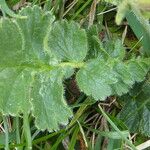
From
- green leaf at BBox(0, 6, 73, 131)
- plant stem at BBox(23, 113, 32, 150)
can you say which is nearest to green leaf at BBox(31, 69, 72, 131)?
green leaf at BBox(0, 6, 73, 131)

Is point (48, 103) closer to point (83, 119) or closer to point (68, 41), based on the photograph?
point (68, 41)

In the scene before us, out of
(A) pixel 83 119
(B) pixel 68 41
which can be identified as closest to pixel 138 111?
(A) pixel 83 119

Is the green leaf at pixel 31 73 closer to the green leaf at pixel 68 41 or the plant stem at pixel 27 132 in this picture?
the green leaf at pixel 68 41

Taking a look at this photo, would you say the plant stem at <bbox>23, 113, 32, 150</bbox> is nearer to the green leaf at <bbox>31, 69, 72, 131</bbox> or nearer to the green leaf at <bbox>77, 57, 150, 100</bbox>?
the green leaf at <bbox>31, 69, 72, 131</bbox>

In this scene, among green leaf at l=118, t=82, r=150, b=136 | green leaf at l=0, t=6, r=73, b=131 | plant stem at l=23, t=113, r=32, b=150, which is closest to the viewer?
green leaf at l=0, t=6, r=73, b=131

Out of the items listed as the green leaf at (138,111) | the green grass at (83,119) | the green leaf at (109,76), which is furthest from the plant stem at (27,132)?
the green leaf at (138,111)

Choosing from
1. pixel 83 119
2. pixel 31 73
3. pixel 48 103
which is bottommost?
pixel 83 119

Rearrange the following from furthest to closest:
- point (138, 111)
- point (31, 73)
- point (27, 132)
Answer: point (138, 111)
point (27, 132)
point (31, 73)
